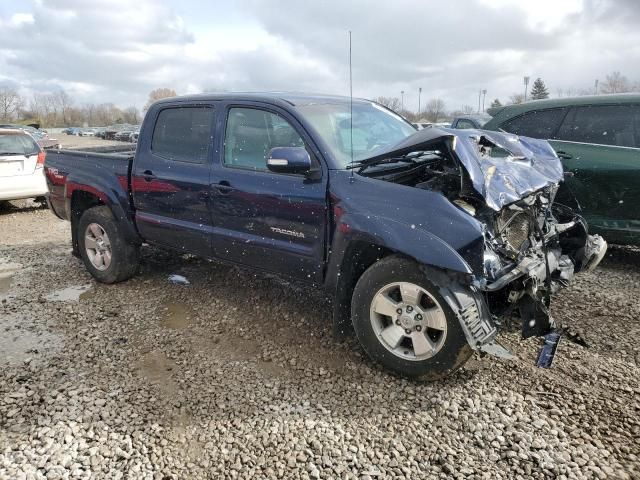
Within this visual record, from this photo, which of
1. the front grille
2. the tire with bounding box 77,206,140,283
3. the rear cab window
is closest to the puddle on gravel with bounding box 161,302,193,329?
the tire with bounding box 77,206,140,283

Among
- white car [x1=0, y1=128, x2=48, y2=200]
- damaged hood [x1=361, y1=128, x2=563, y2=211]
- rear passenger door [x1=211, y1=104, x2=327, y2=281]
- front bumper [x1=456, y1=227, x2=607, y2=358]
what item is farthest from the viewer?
white car [x1=0, y1=128, x2=48, y2=200]

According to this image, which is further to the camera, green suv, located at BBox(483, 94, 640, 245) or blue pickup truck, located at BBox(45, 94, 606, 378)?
green suv, located at BBox(483, 94, 640, 245)

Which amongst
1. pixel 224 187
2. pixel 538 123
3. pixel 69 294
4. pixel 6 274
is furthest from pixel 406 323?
pixel 6 274

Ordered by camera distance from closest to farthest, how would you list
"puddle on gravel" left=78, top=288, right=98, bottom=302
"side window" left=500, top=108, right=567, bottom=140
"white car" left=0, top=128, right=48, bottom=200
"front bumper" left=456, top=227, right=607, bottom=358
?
1. "front bumper" left=456, top=227, right=607, bottom=358
2. "puddle on gravel" left=78, top=288, right=98, bottom=302
3. "side window" left=500, top=108, right=567, bottom=140
4. "white car" left=0, top=128, right=48, bottom=200

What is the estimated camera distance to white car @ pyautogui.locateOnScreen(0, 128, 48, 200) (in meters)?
9.01

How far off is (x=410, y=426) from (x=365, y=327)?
710mm

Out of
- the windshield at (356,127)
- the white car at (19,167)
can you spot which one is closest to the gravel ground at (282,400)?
the windshield at (356,127)

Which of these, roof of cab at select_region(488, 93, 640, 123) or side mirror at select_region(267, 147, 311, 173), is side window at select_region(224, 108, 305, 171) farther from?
roof of cab at select_region(488, 93, 640, 123)

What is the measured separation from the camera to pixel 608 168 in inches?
199

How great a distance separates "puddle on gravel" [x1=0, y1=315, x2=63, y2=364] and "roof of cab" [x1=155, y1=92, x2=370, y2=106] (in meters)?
2.26

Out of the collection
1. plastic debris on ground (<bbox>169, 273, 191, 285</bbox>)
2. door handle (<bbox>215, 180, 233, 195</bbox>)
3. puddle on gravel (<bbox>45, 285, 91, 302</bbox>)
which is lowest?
puddle on gravel (<bbox>45, 285, 91, 302</bbox>)

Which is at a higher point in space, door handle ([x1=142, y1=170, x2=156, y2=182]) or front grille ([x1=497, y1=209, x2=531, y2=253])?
door handle ([x1=142, y1=170, x2=156, y2=182])

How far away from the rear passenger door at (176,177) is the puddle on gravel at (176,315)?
0.53 m

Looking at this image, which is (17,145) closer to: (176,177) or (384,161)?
(176,177)
